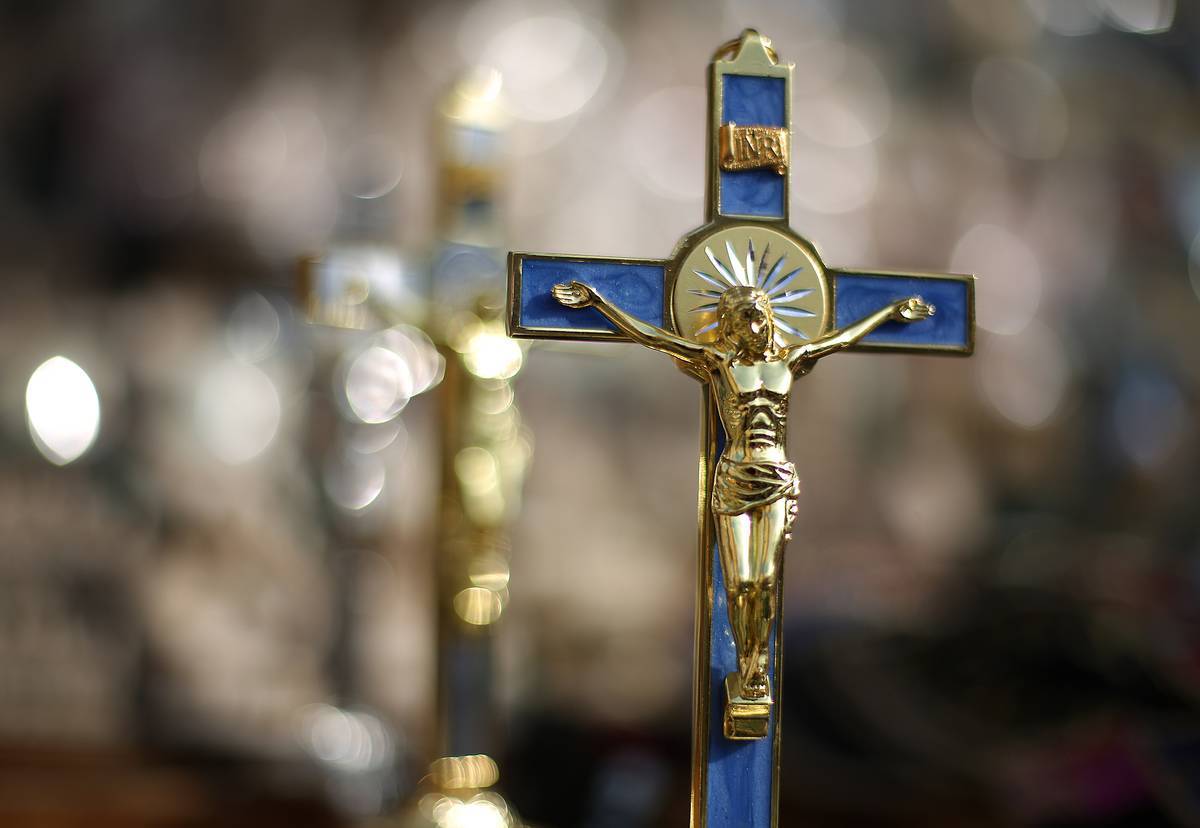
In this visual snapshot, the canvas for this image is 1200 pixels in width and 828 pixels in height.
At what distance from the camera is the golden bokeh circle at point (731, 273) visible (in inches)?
42.2

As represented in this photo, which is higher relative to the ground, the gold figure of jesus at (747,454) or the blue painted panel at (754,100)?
the blue painted panel at (754,100)

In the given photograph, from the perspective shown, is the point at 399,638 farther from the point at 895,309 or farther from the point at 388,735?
the point at 895,309

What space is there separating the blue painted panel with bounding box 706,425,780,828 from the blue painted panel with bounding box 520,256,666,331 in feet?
0.80

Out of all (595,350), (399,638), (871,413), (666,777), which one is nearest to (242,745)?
(399,638)

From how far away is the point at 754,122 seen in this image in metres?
1.12

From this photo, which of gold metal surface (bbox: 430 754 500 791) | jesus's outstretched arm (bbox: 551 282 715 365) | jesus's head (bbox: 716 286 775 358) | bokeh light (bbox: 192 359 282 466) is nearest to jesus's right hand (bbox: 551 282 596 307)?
→ jesus's outstretched arm (bbox: 551 282 715 365)

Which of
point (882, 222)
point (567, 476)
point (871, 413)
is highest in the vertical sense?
point (882, 222)

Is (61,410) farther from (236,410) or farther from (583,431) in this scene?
(583,431)

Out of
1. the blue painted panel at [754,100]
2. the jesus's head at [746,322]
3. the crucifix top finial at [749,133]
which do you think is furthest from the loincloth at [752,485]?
the blue painted panel at [754,100]

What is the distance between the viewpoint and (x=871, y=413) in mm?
3580

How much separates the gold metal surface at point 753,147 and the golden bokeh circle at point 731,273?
0.06 meters

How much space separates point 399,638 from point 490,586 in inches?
55.7

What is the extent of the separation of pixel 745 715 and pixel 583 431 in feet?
7.91

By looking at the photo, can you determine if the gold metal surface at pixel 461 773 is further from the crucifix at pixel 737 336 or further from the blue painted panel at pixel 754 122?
the blue painted panel at pixel 754 122
